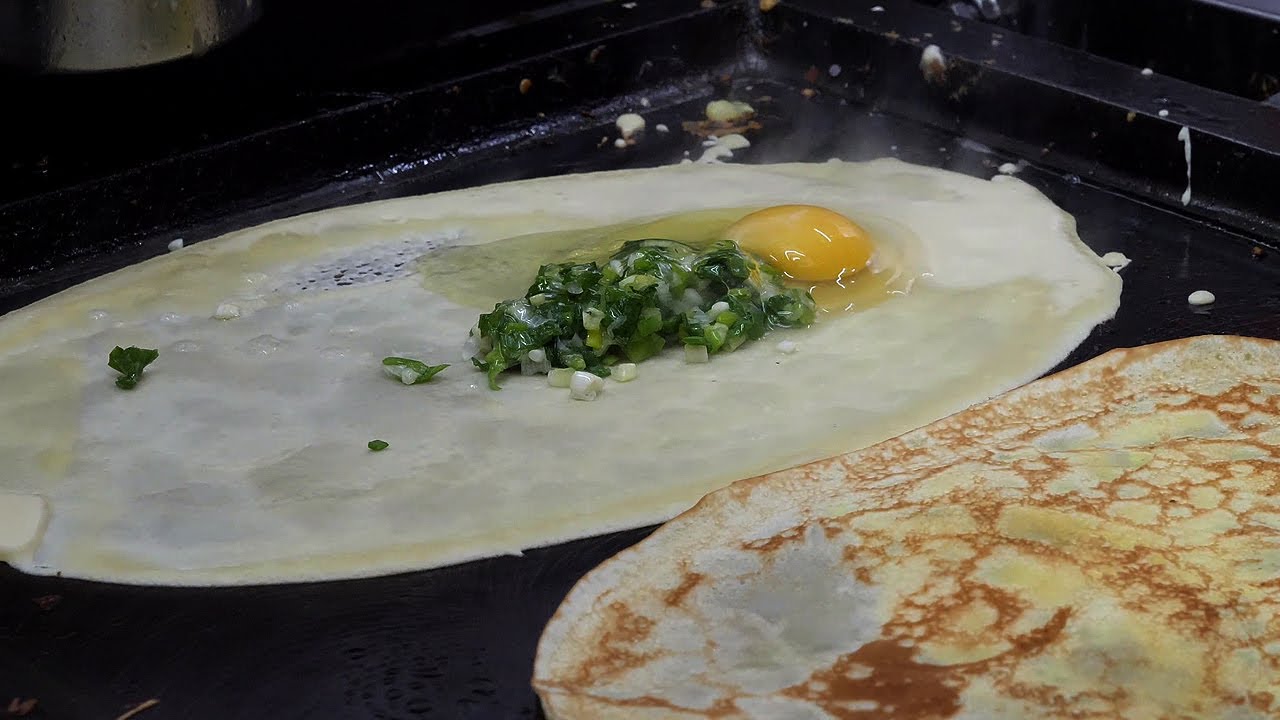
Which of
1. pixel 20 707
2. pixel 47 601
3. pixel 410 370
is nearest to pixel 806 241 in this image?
pixel 410 370

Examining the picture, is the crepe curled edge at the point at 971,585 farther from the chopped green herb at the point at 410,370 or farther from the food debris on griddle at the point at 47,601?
the food debris on griddle at the point at 47,601

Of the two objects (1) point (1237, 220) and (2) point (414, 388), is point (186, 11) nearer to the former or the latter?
(2) point (414, 388)

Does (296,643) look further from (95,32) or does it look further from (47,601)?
(95,32)

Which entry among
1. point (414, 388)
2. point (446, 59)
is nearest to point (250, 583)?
point (414, 388)

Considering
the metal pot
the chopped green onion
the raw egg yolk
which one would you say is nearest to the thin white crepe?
the chopped green onion

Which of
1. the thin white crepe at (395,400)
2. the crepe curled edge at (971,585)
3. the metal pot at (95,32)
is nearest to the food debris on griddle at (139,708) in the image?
the thin white crepe at (395,400)

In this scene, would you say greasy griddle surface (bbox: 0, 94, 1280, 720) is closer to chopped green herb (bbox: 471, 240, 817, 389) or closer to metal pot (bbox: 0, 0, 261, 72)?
chopped green herb (bbox: 471, 240, 817, 389)
